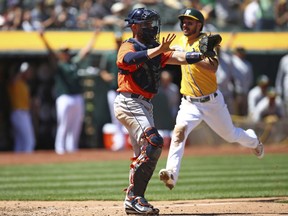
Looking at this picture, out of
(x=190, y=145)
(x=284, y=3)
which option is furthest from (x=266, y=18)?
(x=190, y=145)

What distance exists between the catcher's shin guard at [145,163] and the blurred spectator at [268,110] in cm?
986

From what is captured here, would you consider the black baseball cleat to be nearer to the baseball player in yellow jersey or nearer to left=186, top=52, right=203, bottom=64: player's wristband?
left=186, top=52, right=203, bottom=64: player's wristband

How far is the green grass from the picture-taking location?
33.1ft

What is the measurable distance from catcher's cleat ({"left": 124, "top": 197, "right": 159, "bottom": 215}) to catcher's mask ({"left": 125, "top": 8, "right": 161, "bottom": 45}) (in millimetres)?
1603

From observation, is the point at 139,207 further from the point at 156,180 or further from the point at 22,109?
the point at 22,109

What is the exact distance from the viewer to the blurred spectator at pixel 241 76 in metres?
17.8

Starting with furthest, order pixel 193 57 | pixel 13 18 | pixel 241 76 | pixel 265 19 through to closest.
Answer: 1. pixel 265 19
2. pixel 13 18
3. pixel 241 76
4. pixel 193 57

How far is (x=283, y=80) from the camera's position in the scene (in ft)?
60.2

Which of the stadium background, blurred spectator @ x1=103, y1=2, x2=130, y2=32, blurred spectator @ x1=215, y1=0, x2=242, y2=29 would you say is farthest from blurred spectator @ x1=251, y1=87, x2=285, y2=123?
blurred spectator @ x1=103, y1=2, x2=130, y2=32

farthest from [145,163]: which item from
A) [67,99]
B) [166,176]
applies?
[67,99]

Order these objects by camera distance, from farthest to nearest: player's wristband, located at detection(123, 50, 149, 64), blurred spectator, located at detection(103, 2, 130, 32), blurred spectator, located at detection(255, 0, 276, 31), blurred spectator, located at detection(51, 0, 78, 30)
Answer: blurred spectator, located at detection(255, 0, 276, 31) → blurred spectator, located at detection(51, 0, 78, 30) → blurred spectator, located at detection(103, 2, 130, 32) → player's wristband, located at detection(123, 50, 149, 64)

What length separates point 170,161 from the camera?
30.3ft

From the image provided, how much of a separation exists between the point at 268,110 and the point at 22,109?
17.1 feet

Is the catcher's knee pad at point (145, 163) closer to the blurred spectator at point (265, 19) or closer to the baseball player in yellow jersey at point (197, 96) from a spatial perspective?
the baseball player in yellow jersey at point (197, 96)
